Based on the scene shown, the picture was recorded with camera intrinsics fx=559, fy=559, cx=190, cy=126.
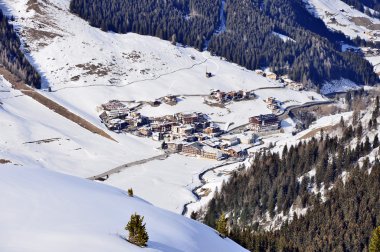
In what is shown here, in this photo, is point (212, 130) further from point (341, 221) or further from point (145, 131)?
point (341, 221)

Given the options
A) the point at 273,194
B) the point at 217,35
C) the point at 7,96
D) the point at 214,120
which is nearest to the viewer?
the point at 273,194

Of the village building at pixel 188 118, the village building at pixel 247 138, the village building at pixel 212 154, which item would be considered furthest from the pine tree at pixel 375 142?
the village building at pixel 188 118

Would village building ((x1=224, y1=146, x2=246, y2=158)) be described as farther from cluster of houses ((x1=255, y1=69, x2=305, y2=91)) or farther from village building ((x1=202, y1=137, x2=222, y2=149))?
cluster of houses ((x1=255, y1=69, x2=305, y2=91))

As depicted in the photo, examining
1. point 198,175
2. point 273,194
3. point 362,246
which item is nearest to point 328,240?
point 362,246

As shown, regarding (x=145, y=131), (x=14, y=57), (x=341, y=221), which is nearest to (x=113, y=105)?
(x=145, y=131)

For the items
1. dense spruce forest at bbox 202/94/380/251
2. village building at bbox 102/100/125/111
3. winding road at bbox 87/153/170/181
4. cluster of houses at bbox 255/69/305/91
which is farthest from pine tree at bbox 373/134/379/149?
cluster of houses at bbox 255/69/305/91

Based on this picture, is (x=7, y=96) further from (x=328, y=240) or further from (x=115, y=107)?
(x=328, y=240)
